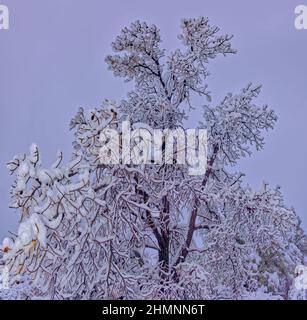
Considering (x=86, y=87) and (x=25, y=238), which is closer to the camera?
(x=25, y=238)

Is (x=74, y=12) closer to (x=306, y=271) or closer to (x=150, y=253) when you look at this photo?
(x=150, y=253)

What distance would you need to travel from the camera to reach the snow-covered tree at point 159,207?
2.74 m

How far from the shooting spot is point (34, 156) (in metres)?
2.71

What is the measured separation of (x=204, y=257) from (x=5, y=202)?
992 mm

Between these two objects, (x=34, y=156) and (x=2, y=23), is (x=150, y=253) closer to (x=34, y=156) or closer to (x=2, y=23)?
(x=34, y=156)

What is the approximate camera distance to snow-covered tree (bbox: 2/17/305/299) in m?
2.74

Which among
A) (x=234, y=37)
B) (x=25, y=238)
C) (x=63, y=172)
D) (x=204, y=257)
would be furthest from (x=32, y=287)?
(x=234, y=37)

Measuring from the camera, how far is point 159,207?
292cm

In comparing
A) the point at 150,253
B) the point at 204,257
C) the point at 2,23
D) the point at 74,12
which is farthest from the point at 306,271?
the point at 2,23

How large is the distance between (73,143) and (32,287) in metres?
A: 0.69

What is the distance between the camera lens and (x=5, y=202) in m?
2.73

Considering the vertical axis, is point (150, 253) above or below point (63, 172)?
below

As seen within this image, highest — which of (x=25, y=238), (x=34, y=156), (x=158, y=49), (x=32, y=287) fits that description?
(x=158, y=49)

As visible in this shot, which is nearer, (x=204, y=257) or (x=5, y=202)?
(x=5, y=202)
